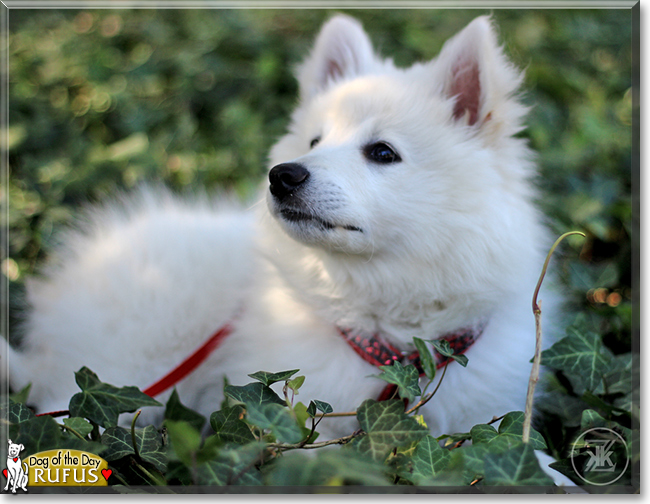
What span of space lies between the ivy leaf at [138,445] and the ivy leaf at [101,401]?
7 centimetres

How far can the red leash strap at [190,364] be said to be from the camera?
7.04ft

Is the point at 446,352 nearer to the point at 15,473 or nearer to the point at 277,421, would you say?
the point at 277,421

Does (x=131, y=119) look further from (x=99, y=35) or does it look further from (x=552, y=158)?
(x=552, y=158)

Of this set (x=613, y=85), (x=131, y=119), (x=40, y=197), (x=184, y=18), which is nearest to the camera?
(x=40, y=197)

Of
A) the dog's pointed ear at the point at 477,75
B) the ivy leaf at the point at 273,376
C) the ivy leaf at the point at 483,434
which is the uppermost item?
the dog's pointed ear at the point at 477,75

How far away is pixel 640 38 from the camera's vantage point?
180 centimetres

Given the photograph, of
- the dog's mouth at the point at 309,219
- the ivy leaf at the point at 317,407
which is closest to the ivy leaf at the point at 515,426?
the ivy leaf at the point at 317,407

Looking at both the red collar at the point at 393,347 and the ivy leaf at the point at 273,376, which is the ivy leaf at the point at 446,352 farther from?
the ivy leaf at the point at 273,376

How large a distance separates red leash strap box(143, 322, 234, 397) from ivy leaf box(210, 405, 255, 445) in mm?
632

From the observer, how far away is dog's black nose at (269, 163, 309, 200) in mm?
1703

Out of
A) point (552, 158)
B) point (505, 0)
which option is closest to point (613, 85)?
point (552, 158)

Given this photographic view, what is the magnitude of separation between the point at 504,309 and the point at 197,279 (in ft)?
4.67

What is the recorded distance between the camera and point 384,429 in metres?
1.45

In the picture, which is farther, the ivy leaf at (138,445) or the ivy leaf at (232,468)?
the ivy leaf at (138,445)
